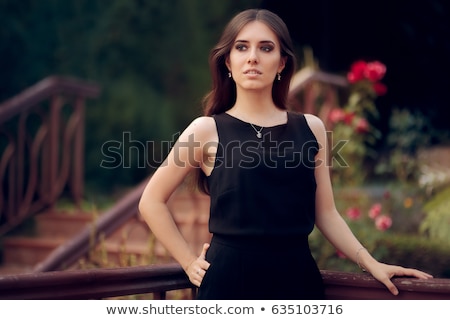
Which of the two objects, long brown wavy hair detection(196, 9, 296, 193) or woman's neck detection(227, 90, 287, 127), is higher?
long brown wavy hair detection(196, 9, 296, 193)

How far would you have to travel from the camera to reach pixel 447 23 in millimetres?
9078

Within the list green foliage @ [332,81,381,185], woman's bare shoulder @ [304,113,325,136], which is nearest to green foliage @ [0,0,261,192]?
green foliage @ [332,81,381,185]

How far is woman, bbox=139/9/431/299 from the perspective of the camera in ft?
7.18

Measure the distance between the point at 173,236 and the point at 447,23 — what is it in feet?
25.3

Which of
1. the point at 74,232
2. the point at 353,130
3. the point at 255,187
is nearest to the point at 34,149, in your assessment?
the point at 74,232

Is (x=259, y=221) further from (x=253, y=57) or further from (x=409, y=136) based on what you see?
(x=409, y=136)

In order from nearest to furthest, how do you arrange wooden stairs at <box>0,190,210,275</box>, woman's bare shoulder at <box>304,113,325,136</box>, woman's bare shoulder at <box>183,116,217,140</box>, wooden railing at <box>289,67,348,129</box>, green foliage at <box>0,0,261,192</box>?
1. woman's bare shoulder at <box>183,116,217,140</box>
2. woman's bare shoulder at <box>304,113,325,136</box>
3. wooden stairs at <box>0,190,210,275</box>
4. wooden railing at <box>289,67,348,129</box>
5. green foliage at <box>0,0,261,192</box>

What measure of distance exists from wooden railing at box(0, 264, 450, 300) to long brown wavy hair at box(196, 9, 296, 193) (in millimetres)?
337

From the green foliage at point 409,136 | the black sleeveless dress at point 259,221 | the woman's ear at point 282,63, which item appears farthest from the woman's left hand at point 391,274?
the green foliage at point 409,136

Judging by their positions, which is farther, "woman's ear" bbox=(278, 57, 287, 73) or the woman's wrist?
"woman's ear" bbox=(278, 57, 287, 73)

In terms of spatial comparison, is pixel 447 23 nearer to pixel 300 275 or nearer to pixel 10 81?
pixel 10 81

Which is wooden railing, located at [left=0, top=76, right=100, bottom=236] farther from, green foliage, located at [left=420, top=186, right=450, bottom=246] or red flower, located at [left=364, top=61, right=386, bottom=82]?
green foliage, located at [left=420, top=186, right=450, bottom=246]

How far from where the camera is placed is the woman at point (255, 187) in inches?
86.1

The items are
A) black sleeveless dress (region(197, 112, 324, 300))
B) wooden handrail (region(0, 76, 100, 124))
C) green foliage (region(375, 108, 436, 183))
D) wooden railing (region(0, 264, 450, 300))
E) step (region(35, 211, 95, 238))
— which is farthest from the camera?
green foliage (region(375, 108, 436, 183))
